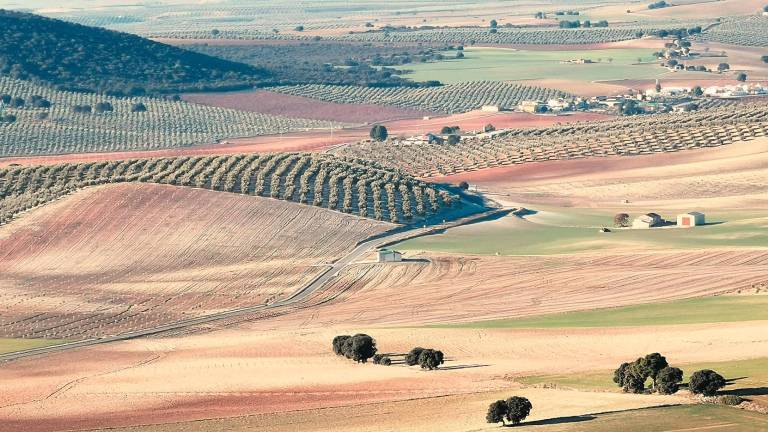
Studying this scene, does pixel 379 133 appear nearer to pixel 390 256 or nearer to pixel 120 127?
pixel 120 127

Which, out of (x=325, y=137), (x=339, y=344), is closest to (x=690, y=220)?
(x=339, y=344)

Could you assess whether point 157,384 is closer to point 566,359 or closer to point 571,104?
point 566,359

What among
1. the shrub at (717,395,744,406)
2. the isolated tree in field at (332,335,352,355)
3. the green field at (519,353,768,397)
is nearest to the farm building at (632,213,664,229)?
the isolated tree in field at (332,335,352,355)

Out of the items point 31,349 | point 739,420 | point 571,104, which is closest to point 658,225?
point 31,349

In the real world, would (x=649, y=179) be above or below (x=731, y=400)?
above

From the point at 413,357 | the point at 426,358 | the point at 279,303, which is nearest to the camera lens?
the point at 426,358
